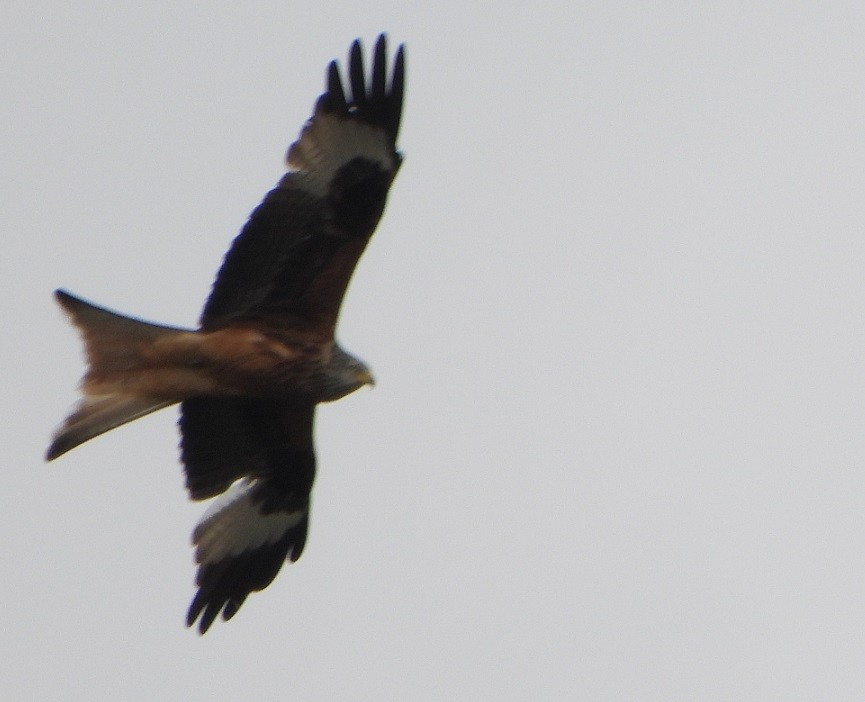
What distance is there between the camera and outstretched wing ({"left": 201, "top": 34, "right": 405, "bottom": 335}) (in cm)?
722

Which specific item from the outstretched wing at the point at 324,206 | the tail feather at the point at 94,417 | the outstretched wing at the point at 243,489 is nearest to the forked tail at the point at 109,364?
the tail feather at the point at 94,417

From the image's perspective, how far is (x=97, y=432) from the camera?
7.06m

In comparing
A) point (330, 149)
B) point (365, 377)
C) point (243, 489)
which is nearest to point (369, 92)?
point (330, 149)

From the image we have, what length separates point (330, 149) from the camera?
7258 mm


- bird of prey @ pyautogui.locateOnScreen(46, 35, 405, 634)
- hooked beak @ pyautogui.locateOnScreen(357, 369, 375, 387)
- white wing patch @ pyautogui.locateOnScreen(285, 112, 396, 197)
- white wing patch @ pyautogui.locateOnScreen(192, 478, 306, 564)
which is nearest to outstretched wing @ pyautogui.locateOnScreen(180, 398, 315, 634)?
white wing patch @ pyautogui.locateOnScreen(192, 478, 306, 564)

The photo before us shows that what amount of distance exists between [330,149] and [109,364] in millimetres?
1387

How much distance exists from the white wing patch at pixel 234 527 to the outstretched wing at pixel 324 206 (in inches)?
47.3

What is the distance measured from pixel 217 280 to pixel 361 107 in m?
1.03

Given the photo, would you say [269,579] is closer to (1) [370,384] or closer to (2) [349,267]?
(1) [370,384]

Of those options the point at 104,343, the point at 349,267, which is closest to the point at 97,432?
the point at 104,343

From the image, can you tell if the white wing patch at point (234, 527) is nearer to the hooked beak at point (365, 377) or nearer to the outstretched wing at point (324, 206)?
the hooked beak at point (365, 377)

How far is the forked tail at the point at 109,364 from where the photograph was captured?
7.11 metres

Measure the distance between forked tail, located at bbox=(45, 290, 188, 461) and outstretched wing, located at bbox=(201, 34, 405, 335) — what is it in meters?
0.35

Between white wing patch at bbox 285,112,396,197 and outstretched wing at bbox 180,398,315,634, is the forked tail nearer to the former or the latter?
outstretched wing at bbox 180,398,315,634
